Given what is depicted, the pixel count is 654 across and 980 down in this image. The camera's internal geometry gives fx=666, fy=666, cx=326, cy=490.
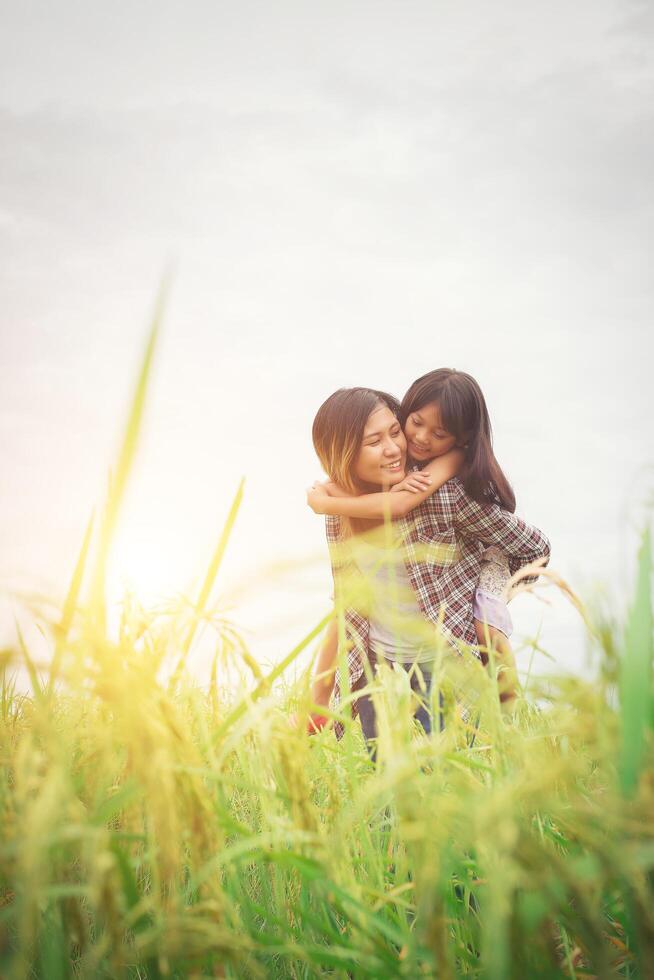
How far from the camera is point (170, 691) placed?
687 millimetres

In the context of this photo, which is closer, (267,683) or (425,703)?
(267,683)

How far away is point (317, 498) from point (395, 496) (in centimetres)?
51

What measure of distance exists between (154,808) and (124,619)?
312 mm

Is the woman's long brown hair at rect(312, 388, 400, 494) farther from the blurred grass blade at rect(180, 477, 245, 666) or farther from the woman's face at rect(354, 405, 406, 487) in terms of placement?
the blurred grass blade at rect(180, 477, 245, 666)

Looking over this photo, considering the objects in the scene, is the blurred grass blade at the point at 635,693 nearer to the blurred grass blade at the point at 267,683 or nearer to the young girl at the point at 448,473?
the blurred grass blade at the point at 267,683

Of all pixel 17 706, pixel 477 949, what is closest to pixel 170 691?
pixel 477 949

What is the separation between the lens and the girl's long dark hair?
391cm

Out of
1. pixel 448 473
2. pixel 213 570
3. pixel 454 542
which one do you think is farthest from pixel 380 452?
pixel 213 570

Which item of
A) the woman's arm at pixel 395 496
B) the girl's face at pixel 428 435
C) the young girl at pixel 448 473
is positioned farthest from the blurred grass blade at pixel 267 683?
the girl's face at pixel 428 435

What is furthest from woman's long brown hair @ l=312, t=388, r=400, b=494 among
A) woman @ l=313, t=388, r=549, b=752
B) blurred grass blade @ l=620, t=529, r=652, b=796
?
blurred grass blade @ l=620, t=529, r=652, b=796

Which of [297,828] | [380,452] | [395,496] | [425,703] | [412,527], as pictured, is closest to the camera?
[297,828]

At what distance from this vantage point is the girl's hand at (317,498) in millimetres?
3906

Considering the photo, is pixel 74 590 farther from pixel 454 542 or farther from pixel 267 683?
pixel 454 542

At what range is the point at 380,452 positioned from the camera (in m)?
3.81
